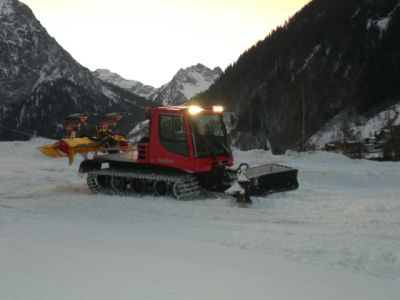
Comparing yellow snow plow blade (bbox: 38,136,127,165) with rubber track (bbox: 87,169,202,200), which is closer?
rubber track (bbox: 87,169,202,200)

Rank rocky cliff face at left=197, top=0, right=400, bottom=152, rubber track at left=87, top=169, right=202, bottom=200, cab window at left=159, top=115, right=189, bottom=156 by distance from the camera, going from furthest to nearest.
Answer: rocky cliff face at left=197, top=0, right=400, bottom=152, cab window at left=159, top=115, right=189, bottom=156, rubber track at left=87, top=169, right=202, bottom=200

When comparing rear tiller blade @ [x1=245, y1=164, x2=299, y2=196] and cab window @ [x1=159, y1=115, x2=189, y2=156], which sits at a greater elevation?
cab window @ [x1=159, y1=115, x2=189, y2=156]

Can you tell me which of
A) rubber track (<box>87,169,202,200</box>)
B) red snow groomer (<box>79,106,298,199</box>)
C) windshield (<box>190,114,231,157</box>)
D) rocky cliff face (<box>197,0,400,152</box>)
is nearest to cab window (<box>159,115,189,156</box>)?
red snow groomer (<box>79,106,298,199</box>)

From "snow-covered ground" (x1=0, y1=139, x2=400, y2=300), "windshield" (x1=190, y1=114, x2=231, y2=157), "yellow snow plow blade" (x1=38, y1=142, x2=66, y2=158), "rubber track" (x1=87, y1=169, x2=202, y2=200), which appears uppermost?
"windshield" (x1=190, y1=114, x2=231, y2=157)

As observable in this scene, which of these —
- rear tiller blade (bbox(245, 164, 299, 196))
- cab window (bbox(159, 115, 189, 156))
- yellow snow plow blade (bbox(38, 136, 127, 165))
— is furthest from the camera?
yellow snow plow blade (bbox(38, 136, 127, 165))

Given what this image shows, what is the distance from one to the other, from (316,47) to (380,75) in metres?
15.0

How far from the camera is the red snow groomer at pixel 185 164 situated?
11.7 metres

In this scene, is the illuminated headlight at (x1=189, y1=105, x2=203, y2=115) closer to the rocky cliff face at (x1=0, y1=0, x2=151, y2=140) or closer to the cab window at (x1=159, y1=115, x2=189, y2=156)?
the cab window at (x1=159, y1=115, x2=189, y2=156)

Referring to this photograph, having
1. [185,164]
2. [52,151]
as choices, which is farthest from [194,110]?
[52,151]

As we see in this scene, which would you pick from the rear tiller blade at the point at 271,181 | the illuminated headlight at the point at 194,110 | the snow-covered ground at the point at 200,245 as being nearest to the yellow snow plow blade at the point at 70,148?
the snow-covered ground at the point at 200,245

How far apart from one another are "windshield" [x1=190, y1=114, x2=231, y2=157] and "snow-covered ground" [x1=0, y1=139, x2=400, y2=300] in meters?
1.19

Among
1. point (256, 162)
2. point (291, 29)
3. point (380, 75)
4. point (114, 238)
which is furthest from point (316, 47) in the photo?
point (114, 238)

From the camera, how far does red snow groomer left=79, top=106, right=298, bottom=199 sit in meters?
11.7

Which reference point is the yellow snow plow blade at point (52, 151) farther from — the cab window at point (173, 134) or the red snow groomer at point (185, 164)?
the cab window at point (173, 134)
